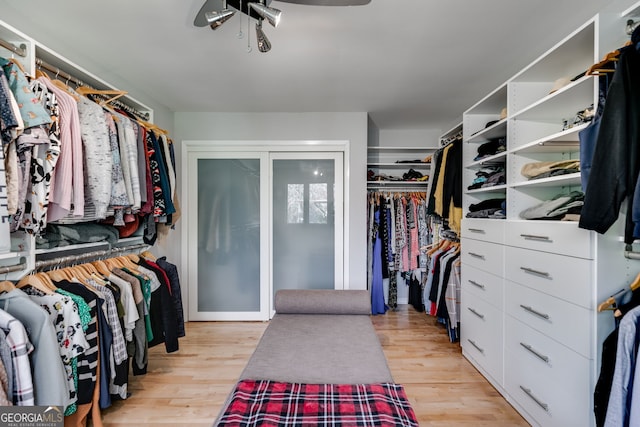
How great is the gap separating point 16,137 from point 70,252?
101 cm

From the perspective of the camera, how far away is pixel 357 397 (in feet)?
4.03

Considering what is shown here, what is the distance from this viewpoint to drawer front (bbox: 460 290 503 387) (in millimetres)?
2006

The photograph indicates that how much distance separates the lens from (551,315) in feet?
5.05

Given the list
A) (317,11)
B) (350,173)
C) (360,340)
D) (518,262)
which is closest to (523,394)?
(518,262)

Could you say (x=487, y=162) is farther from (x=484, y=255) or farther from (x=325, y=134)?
(x=325, y=134)

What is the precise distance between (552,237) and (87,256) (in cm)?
274

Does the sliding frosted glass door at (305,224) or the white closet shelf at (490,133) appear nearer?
the white closet shelf at (490,133)

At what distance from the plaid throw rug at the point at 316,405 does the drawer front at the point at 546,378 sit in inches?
34.0

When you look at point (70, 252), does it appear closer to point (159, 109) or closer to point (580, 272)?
point (159, 109)

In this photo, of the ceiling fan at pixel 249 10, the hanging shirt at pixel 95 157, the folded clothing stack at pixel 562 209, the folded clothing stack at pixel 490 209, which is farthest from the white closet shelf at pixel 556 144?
A: the hanging shirt at pixel 95 157

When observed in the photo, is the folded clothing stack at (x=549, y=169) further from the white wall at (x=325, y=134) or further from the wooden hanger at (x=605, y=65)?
the white wall at (x=325, y=134)

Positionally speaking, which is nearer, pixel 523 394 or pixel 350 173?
pixel 523 394

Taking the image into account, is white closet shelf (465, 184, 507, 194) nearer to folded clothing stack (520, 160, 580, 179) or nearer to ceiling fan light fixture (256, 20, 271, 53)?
folded clothing stack (520, 160, 580, 179)

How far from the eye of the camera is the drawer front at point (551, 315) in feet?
4.45
